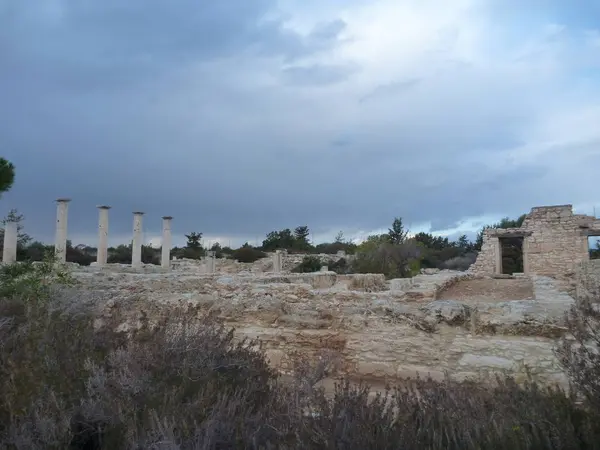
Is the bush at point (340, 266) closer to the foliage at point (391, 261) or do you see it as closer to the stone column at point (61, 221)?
the foliage at point (391, 261)

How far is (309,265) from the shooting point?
31.2 metres

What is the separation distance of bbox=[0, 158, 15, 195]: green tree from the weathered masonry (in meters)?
19.3

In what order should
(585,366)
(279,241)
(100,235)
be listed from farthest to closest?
(279,241) < (100,235) < (585,366)

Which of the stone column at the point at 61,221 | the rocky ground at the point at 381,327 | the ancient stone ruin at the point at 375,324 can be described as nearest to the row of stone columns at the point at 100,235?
the stone column at the point at 61,221

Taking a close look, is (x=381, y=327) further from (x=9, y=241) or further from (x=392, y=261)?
(x=392, y=261)

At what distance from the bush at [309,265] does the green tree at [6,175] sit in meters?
19.1

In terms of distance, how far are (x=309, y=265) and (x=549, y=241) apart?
48.4 ft

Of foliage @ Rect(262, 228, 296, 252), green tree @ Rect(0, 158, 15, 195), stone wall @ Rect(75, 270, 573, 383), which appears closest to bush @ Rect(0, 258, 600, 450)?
stone wall @ Rect(75, 270, 573, 383)

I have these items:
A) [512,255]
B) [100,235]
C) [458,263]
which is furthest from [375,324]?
[458,263]

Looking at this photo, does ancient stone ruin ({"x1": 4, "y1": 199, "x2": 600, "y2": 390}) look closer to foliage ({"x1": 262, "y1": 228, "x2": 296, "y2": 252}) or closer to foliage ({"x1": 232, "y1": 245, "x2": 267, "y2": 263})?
foliage ({"x1": 232, "y1": 245, "x2": 267, "y2": 263})

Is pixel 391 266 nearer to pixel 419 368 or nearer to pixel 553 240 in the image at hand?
pixel 553 240

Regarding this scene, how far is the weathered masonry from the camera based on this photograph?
21.2m

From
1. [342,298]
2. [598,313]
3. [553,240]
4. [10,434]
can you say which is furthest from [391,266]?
[10,434]

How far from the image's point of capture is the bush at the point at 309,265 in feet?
101
